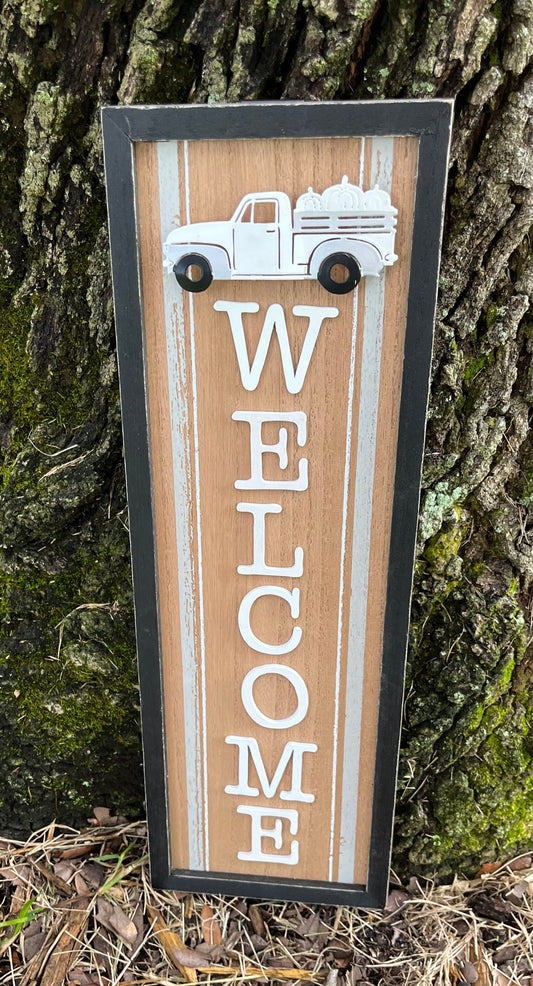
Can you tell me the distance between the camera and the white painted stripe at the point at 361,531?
107cm

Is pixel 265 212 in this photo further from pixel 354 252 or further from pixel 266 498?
pixel 266 498

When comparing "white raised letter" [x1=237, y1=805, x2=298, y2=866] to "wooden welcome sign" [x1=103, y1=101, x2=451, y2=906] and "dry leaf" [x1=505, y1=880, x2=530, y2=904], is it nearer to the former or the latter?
"wooden welcome sign" [x1=103, y1=101, x2=451, y2=906]

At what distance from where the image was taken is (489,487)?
4.42ft

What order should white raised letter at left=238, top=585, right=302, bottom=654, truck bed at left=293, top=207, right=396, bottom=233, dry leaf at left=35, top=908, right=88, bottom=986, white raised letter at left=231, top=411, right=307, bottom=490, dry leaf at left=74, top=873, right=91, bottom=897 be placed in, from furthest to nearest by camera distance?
1. dry leaf at left=74, top=873, right=91, bottom=897
2. dry leaf at left=35, top=908, right=88, bottom=986
3. white raised letter at left=238, top=585, right=302, bottom=654
4. white raised letter at left=231, top=411, right=307, bottom=490
5. truck bed at left=293, top=207, right=396, bottom=233

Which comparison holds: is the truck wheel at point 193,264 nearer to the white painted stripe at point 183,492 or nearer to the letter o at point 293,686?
the white painted stripe at point 183,492

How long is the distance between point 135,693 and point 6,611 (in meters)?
0.33

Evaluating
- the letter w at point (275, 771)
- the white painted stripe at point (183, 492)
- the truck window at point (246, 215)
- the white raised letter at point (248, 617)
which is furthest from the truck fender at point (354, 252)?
the letter w at point (275, 771)

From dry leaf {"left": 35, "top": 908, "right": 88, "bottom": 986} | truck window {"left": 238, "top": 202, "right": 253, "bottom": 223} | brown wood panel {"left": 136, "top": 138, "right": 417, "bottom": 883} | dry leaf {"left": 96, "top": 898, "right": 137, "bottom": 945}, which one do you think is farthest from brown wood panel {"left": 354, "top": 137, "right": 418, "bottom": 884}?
dry leaf {"left": 35, "top": 908, "right": 88, "bottom": 986}

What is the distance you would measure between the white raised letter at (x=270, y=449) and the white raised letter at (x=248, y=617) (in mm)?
197

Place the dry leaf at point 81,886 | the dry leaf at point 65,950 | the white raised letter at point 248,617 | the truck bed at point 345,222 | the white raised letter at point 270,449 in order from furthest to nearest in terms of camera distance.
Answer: the dry leaf at point 81,886 < the dry leaf at point 65,950 < the white raised letter at point 248,617 < the white raised letter at point 270,449 < the truck bed at point 345,222

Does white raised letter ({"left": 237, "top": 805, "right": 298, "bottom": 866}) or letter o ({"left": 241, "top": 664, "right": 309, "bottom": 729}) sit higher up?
letter o ({"left": 241, "top": 664, "right": 309, "bottom": 729})

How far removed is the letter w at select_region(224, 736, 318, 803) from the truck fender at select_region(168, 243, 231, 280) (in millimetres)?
885

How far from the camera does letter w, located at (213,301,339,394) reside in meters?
1.09

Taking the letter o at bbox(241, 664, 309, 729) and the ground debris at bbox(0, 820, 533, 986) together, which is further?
the ground debris at bbox(0, 820, 533, 986)
